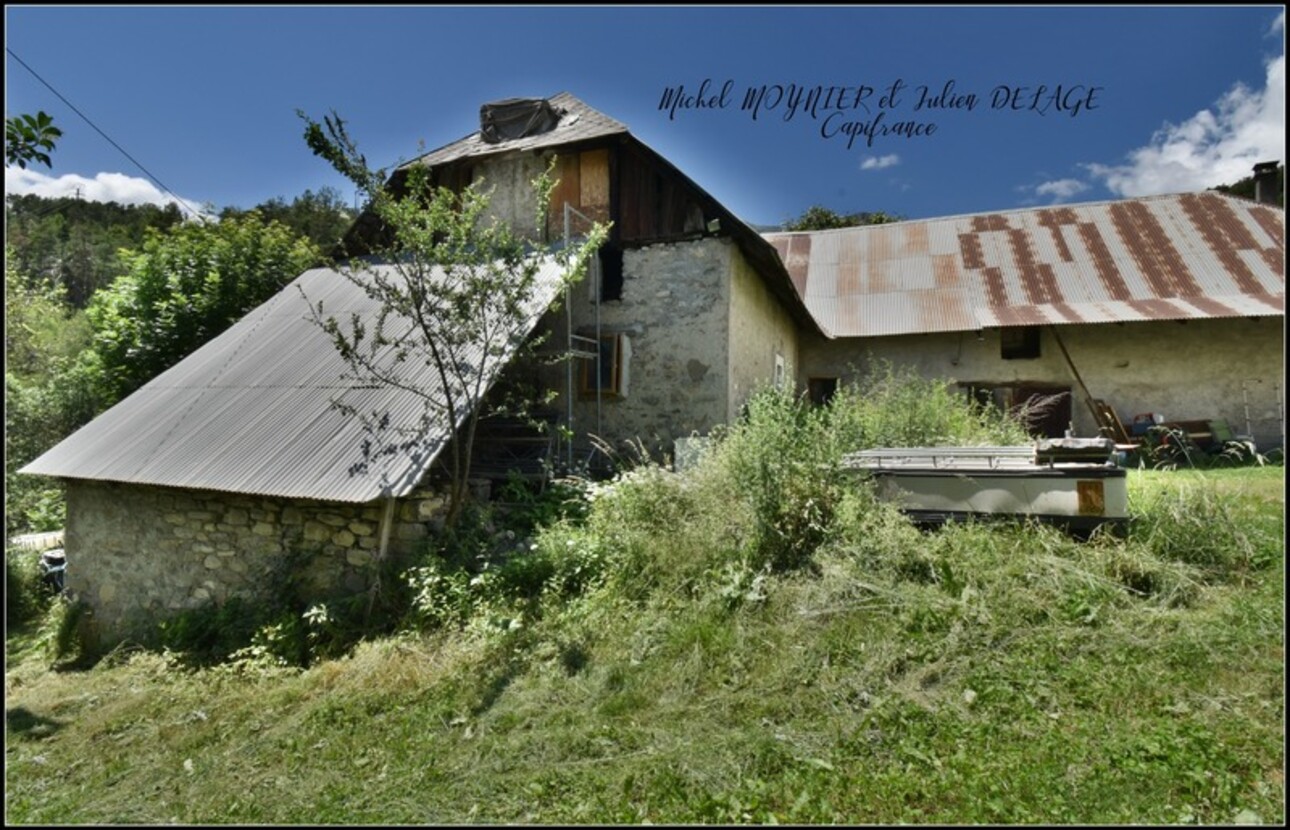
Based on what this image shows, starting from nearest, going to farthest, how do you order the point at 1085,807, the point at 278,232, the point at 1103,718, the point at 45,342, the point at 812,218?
the point at 1085,807 → the point at 1103,718 → the point at 278,232 → the point at 45,342 → the point at 812,218

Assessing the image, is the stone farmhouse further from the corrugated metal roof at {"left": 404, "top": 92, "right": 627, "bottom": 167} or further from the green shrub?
the green shrub

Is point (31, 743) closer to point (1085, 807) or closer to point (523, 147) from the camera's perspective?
point (1085, 807)

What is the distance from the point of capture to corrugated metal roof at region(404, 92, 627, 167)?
991 cm

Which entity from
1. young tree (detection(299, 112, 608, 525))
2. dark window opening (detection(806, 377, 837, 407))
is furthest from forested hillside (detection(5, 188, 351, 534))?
dark window opening (detection(806, 377, 837, 407))

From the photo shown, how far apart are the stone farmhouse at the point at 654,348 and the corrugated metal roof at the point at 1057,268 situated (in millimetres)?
67

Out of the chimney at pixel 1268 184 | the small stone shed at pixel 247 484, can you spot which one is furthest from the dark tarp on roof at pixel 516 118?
the chimney at pixel 1268 184

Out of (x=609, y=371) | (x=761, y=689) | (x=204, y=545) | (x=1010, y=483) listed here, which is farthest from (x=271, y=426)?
(x=1010, y=483)

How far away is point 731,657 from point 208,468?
19.4 feet

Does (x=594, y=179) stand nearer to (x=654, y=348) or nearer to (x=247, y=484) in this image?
(x=654, y=348)

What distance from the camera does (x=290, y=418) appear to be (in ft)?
22.4

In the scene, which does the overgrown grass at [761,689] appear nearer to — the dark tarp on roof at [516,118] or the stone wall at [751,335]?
the stone wall at [751,335]

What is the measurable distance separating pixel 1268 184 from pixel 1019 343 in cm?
985

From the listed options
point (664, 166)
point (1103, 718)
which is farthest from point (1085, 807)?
point (664, 166)

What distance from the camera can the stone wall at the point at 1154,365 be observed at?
39.6ft
